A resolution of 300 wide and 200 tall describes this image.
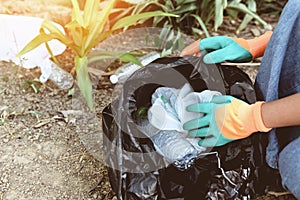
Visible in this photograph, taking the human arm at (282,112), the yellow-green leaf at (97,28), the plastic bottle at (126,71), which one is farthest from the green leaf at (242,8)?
the human arm at (282,112)

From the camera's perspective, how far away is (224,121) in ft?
4.72

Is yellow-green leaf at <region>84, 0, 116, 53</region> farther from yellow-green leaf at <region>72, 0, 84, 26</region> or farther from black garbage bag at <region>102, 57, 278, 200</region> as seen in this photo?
black garbage bag at <region>102, 57, 278, 200</region>

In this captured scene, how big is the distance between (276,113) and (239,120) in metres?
0.10

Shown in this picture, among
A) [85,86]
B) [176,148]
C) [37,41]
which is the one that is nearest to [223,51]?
[176,148]

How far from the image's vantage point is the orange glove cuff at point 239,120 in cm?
141

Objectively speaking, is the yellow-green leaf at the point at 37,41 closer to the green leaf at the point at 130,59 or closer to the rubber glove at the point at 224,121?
the green leaf at the point at 130,59

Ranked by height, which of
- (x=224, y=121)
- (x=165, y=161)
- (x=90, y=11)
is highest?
(x=90, y=11)

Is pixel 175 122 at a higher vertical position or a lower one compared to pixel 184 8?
lower

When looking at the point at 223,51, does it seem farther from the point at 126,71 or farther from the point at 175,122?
the point at 126,71

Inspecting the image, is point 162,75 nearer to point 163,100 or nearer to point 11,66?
point 163,100

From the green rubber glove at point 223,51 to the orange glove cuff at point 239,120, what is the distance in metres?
0.23

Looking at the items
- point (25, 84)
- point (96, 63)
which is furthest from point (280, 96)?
point (25, 84)

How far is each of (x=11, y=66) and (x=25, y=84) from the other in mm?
158

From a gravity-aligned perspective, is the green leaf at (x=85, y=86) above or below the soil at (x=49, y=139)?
above
